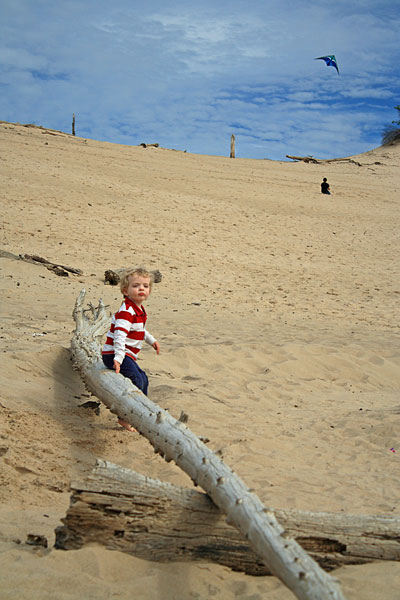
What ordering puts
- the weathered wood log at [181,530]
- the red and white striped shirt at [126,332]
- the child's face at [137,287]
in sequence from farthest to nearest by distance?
the child's face at [137,287] → the red and white striped shirt at [126,332] → the weathered wood log at [181,530]

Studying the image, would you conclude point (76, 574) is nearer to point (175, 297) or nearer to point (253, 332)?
point (253, 332)

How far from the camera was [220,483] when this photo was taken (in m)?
2.91

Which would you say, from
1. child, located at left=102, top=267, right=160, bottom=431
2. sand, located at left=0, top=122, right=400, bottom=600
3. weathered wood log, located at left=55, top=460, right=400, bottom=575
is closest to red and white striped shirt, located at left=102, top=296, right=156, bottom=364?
child, located at left=102, top=267, right=160, bottom=431

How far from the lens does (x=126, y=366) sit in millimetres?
5188

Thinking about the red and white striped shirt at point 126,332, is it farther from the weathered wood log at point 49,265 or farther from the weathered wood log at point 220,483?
the weathered wood log at point 49,265

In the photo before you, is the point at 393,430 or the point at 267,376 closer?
the point at 393,430

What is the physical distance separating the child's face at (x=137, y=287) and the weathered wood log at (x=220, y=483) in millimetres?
722

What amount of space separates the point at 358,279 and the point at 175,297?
5994mm

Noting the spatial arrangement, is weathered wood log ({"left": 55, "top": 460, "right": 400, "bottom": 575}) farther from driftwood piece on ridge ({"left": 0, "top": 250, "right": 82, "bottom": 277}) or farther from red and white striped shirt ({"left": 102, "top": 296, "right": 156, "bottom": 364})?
driftwood piece on ridge ({"left": 0, "top": 250, "right": 82, "bottom": 277})

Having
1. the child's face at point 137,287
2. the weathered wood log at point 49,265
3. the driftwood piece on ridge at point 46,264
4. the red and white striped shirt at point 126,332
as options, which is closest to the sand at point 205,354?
the driftwood piece on ridge at point 46,264

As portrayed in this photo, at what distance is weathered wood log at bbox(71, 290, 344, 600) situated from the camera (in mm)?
2254

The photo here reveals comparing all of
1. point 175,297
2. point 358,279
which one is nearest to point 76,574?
point 175,297

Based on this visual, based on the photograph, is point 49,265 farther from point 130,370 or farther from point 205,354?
point 130,370

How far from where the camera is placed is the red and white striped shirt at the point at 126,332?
5039 mm
